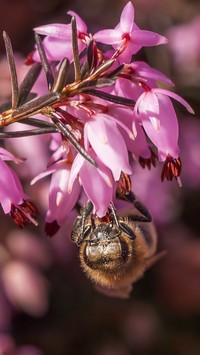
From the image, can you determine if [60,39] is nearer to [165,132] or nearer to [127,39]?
[127,39]

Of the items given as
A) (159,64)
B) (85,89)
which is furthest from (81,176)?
(159,64)

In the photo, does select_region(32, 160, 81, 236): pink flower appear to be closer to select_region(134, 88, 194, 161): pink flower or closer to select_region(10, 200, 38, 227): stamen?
select_region(10, 200, 38, 227): stamen

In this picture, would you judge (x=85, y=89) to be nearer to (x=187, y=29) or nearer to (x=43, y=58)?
(x=43, y=58)

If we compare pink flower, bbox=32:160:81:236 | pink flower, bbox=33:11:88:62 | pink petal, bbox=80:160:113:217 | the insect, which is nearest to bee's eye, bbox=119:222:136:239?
the insect

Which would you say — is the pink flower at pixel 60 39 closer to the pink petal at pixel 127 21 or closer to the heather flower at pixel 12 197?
the pink petal at pixel 127 21

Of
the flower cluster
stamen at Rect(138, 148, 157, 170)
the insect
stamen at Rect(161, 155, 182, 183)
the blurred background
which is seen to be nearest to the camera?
the flower cluster

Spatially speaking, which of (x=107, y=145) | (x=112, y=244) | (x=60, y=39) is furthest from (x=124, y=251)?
(x=60, y=39)
